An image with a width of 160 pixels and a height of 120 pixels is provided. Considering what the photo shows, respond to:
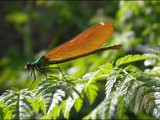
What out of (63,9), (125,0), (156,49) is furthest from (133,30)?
(156,49)

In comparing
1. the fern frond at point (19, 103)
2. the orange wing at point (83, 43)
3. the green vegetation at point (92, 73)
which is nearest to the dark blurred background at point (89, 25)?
the green vegetation at point (92, 73)

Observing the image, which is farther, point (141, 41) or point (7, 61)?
point (7, 61)

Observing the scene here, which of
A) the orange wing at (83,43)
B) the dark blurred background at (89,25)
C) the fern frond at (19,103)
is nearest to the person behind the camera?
the fern frond at (19,103)

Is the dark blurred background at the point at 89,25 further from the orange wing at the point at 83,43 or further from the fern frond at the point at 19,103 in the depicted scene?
the fern frond at the point at 19,103

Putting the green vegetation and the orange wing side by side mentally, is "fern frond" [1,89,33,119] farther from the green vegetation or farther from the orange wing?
the orange wing

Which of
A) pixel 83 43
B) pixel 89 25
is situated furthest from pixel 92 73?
pixel 89 25

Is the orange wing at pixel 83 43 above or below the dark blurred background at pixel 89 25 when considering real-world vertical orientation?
below

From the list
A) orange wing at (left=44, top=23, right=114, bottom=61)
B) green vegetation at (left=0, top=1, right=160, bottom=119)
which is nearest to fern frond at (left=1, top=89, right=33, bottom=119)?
green vegetation at (left=0, top=1, right=160, bottom=119)

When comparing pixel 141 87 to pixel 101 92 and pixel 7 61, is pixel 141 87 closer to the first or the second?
pixel 101 92
